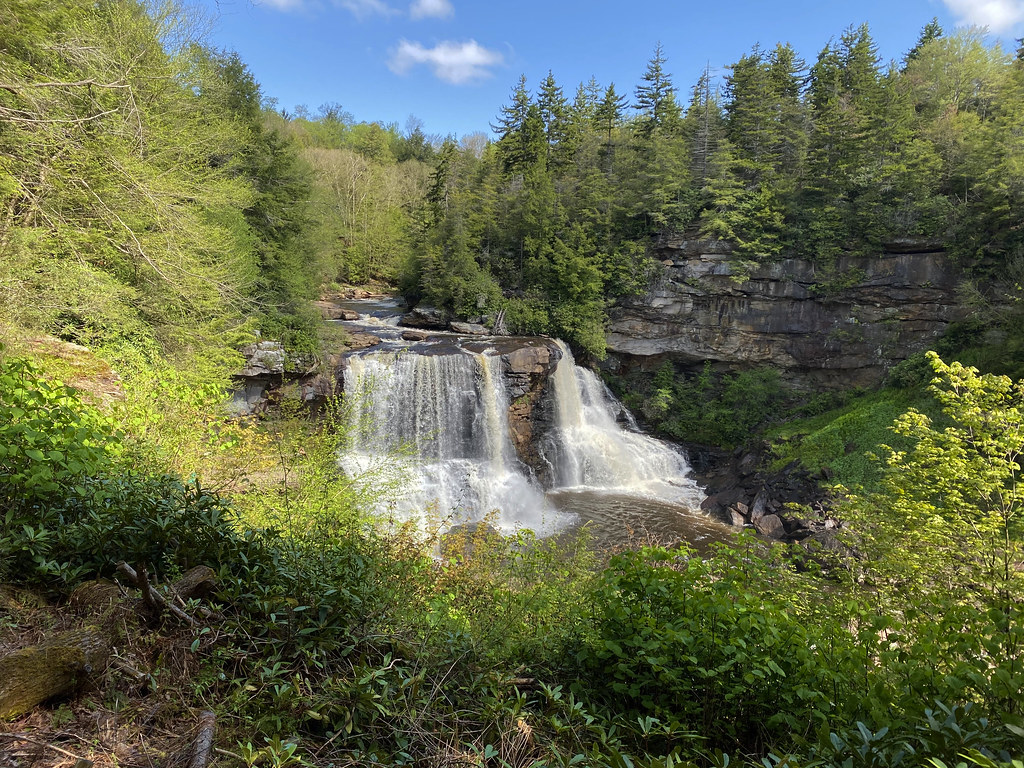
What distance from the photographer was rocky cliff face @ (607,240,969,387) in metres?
17.6

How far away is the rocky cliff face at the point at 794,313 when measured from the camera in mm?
17609

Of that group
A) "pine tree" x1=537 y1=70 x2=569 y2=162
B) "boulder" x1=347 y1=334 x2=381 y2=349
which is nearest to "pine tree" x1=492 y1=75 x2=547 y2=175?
"pine tree" x1=537 y1=70 x2=569 y2=162

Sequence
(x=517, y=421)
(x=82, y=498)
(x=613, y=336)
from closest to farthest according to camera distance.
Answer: (x=82, y=498) < (x=517, y=421) < (x=613, y=336)

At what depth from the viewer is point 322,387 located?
14.5 metres

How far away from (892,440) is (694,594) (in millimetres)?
15532

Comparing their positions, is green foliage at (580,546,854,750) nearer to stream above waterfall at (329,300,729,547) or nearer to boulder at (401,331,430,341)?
stream above waterfall at (329,300,729,547)

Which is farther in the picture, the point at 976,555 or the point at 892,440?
the point at 892,440

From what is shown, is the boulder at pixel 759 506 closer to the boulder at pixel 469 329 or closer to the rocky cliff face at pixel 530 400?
the rocky cliff face at pixel 530 400

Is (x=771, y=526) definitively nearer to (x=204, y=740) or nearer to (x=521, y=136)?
(x=204, y=740)

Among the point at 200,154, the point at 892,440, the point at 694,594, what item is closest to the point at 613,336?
the point at 892,440

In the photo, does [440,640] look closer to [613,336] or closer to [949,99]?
[613,336]

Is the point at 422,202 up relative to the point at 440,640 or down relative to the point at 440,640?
up

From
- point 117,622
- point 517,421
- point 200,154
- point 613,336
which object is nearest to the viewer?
point 117,622

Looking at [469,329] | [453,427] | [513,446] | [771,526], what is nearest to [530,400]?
[513,446]
